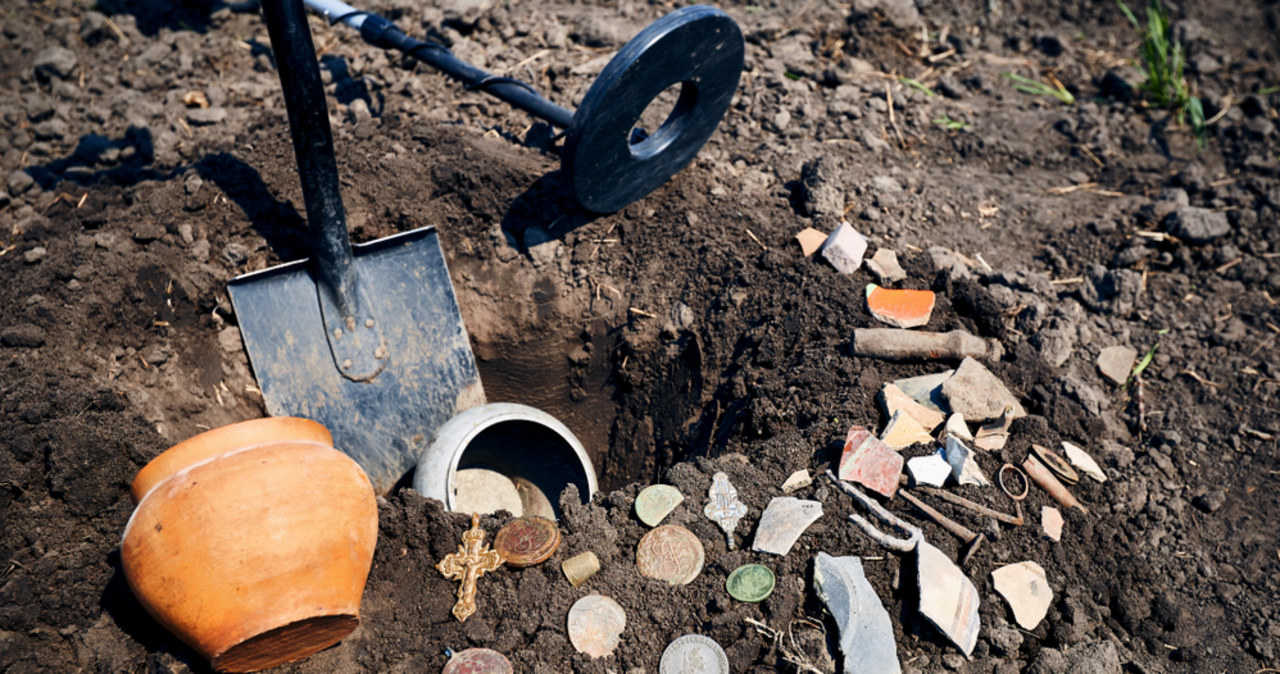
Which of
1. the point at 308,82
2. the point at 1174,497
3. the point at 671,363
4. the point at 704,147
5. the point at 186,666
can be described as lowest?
the point at 1174,497

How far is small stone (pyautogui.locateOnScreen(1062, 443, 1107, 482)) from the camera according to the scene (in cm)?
248

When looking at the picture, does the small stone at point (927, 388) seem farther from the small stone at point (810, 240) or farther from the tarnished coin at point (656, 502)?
the tarnished coin at point (656, 502)

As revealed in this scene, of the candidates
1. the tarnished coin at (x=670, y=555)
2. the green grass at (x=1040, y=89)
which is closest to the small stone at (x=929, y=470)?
the tarnished coin at (x=670, y=555)

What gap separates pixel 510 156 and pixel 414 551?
→ 191cm

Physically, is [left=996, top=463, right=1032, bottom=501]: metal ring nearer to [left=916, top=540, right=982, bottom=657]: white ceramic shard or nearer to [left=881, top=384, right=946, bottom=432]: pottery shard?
[left=881, top=384, right=946, bottom=432]: pottery shard

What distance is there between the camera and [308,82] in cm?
243

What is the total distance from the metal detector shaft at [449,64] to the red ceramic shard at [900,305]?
1.44m

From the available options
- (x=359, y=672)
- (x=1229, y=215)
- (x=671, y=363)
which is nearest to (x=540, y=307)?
(x=671, y=363)

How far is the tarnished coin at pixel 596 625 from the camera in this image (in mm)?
2102

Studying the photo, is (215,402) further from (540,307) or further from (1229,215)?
(1229,215)

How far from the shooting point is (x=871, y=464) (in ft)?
7.77

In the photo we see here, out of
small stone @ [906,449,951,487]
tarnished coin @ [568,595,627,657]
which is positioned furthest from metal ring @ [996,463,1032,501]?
tarnished coin @ [568,595,627,657]

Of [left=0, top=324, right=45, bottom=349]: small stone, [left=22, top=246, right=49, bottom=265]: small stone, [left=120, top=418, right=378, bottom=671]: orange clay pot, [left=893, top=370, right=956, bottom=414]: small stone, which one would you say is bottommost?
[left=893, top=370, right=956, bottom=414]: small stone

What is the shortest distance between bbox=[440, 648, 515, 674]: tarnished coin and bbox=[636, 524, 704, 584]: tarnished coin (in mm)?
474
